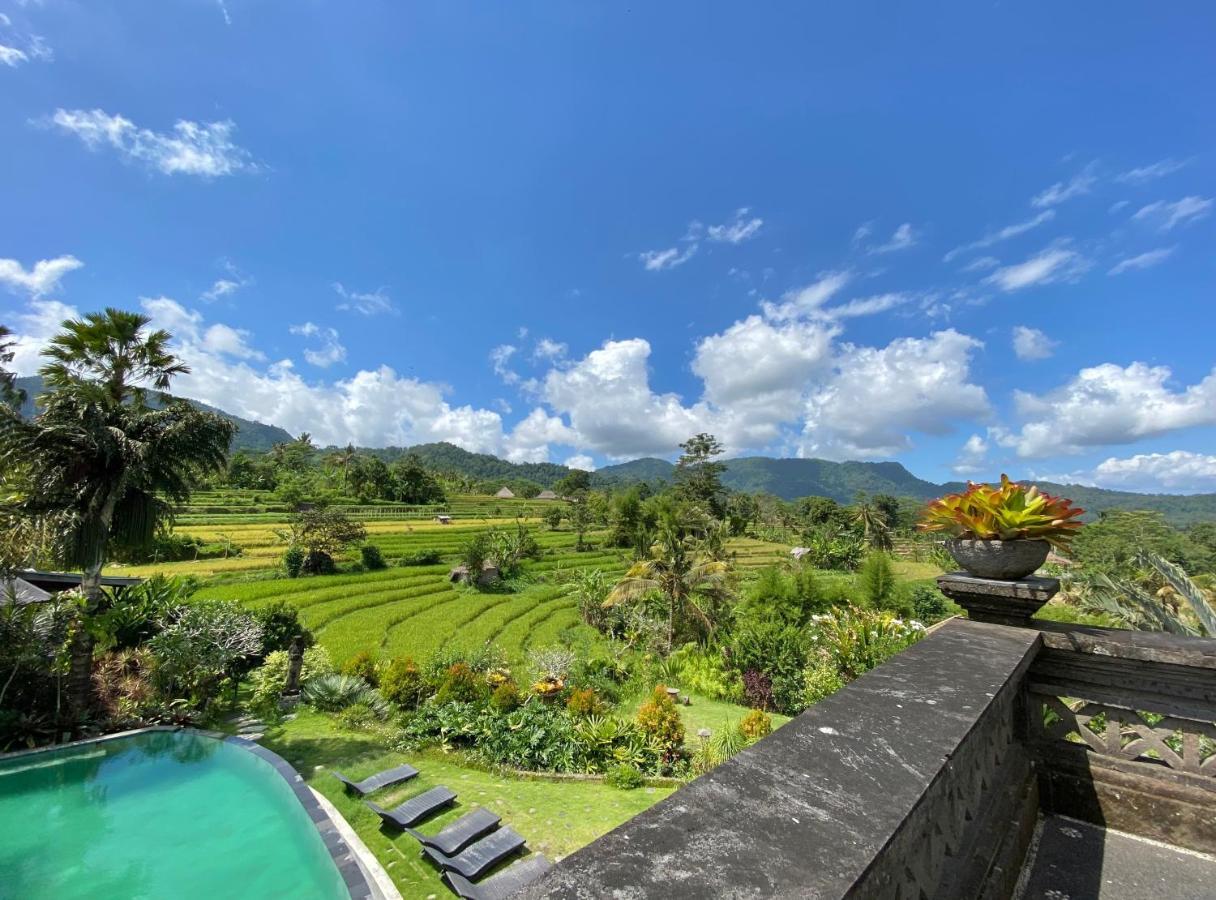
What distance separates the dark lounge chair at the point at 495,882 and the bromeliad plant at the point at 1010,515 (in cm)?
550

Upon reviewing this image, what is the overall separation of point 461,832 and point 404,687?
6506mm

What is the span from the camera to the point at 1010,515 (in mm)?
2822

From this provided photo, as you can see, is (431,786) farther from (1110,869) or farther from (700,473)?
(700,473)

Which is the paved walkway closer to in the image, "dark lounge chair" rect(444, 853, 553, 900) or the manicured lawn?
the manicured lawn

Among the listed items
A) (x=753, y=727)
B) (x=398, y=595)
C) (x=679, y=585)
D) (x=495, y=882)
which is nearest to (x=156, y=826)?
(x=495, y=882)

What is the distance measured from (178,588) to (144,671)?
2.38 metres

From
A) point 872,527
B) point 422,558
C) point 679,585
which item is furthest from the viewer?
point 872,527

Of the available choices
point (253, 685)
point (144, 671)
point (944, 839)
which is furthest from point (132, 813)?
point (944, 839)

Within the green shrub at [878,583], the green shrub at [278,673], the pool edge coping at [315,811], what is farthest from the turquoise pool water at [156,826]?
the green shrub at [878,583]

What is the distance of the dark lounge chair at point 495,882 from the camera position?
5719mm

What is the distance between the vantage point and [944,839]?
1.49 metres

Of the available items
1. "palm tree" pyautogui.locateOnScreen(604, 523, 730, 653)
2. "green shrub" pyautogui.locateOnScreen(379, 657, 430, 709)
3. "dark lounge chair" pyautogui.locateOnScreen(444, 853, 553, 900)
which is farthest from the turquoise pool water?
"palm tree" pyautogui.locateOnScreen(604, 523, 730, 653)

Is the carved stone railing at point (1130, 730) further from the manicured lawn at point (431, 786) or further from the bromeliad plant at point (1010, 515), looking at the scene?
the manicured lawn at point (431, 786)

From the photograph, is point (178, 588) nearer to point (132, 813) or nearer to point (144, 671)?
point (144, 671)
